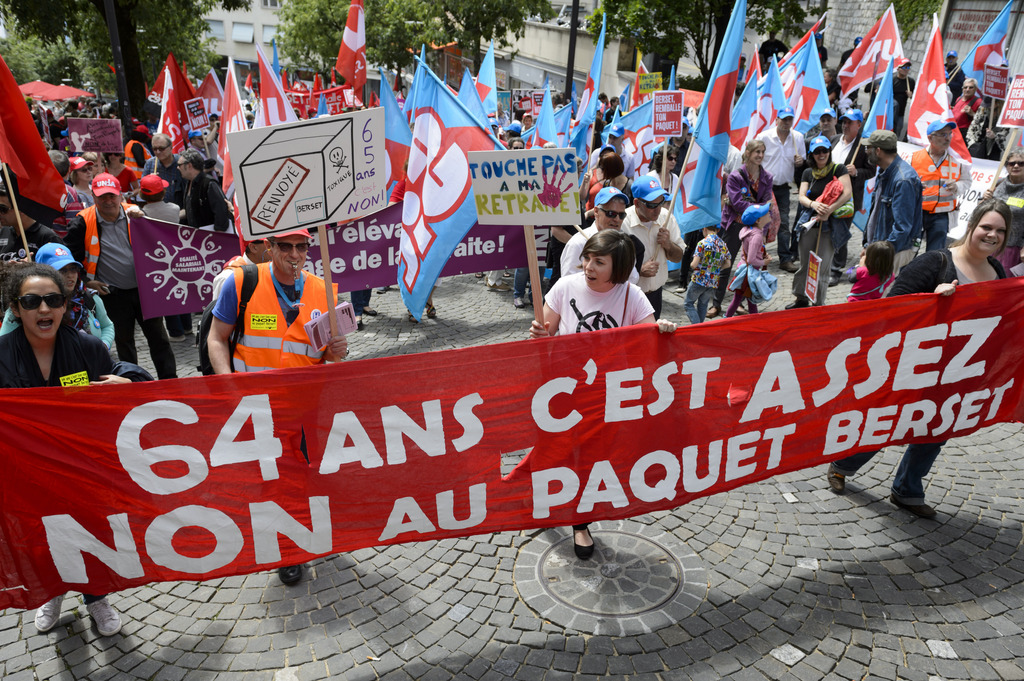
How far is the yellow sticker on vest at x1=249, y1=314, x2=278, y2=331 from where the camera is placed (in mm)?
4031

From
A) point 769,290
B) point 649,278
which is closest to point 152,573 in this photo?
point 649,278

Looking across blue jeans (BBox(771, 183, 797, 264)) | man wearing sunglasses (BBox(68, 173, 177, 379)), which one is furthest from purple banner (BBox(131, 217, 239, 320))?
blue jeans (BBox(771, 183, 797, 264))

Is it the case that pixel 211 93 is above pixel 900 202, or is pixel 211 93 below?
above

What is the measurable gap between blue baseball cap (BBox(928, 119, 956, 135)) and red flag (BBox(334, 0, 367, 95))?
836 centimetres

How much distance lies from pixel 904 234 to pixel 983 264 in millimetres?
3355

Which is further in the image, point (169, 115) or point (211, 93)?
point (211, 93)

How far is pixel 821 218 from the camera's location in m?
8.55

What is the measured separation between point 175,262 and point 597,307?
481 cm

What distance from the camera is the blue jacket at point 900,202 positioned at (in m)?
7.54

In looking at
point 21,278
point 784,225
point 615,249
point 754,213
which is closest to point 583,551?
point 615,249

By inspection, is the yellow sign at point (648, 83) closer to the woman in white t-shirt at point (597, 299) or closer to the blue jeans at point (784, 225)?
the blue jeans at point (784, 225)

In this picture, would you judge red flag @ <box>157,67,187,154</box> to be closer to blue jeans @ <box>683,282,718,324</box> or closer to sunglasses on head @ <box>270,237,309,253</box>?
blue jeans @ <box>683,282,718,324</box>

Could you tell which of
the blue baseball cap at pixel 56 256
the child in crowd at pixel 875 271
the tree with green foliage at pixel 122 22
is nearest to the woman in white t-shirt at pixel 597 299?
the child in crowd at pixel 875 271

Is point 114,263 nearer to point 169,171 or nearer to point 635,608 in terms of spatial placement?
point 169,171
